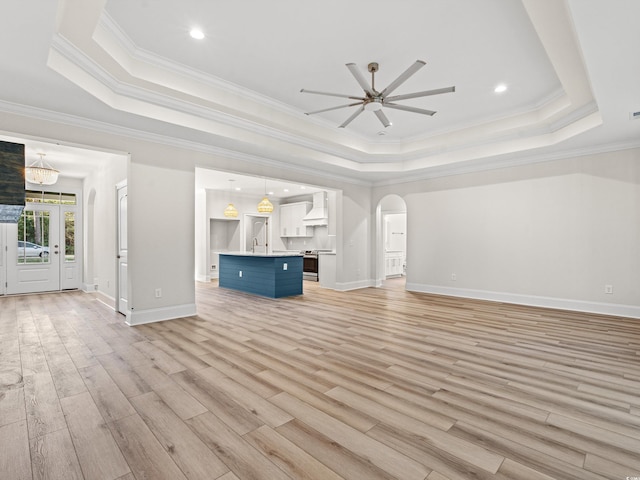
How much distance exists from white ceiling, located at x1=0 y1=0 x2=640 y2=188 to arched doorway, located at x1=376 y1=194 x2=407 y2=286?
131 inches

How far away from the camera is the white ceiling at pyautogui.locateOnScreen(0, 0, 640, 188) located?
270 centimetres

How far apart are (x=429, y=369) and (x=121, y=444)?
2417 millimetres

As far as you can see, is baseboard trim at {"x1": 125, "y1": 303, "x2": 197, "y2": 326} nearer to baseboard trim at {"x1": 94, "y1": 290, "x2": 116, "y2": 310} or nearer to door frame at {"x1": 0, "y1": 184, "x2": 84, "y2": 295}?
baseboard trim at {"x1": 94, "y1": 290, "x2": 116, "y2": 310}

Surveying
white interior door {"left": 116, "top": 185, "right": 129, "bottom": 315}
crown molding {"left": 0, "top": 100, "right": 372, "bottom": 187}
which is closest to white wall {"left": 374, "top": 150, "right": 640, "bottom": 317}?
crown molding {"left": 0, "top": 100, "right": 372, "bottom": 187}

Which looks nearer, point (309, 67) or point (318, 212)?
point (309, 67)

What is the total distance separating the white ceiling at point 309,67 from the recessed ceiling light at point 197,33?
3.0 inches

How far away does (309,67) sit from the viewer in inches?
150

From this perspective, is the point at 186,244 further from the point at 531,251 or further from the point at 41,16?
the point at 531,251

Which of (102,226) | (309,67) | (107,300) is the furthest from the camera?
(102,226)

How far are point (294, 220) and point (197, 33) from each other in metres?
8.36

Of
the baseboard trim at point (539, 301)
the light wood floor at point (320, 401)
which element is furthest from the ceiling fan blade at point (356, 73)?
the baseboard trim at point (539, 301)

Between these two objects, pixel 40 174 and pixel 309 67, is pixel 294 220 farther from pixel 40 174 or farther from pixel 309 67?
pixel 309 67

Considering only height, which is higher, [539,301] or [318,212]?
[318,212]

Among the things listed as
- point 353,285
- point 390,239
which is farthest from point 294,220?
point 353,285
